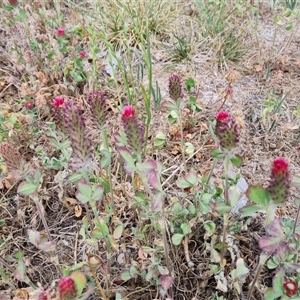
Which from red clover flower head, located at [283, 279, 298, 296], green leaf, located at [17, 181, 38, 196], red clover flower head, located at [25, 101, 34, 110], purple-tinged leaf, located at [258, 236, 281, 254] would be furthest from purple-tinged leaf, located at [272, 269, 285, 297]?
red clover flower head, located at [25, 101, 34, 110]

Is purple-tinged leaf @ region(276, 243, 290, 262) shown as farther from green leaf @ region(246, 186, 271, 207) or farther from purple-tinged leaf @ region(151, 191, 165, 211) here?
purple-tinged leaf @ region(151, 191, 165, 211)

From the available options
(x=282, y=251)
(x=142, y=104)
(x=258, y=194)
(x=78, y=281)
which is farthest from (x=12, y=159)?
(x=142, y=104)

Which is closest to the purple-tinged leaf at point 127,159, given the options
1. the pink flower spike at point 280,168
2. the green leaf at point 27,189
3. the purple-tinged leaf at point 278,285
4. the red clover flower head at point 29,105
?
the green leaf at point 27,189

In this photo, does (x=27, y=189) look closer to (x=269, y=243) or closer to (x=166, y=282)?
(x=166, y=282)

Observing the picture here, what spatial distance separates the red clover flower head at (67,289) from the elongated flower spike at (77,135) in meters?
0.28

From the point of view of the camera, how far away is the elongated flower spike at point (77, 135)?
995mm

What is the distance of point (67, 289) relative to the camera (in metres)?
0.96

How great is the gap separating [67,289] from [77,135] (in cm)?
35

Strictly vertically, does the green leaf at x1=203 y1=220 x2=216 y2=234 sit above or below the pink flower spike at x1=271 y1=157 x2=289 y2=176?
below

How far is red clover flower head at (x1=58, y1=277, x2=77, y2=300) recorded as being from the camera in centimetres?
96

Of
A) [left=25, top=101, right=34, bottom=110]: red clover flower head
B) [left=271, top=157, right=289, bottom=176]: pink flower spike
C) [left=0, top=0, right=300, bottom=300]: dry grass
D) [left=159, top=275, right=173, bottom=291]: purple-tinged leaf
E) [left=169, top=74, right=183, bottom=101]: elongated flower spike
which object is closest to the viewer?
[left=271, top=157, right=289, bottom=176]: pink flower spike

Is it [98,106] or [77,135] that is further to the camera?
[98,106]

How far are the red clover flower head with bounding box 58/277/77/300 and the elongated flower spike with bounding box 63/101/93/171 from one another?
28 cm

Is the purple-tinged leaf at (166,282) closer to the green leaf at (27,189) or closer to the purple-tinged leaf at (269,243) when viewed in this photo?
the purple-tinged leaf at (269,243)
